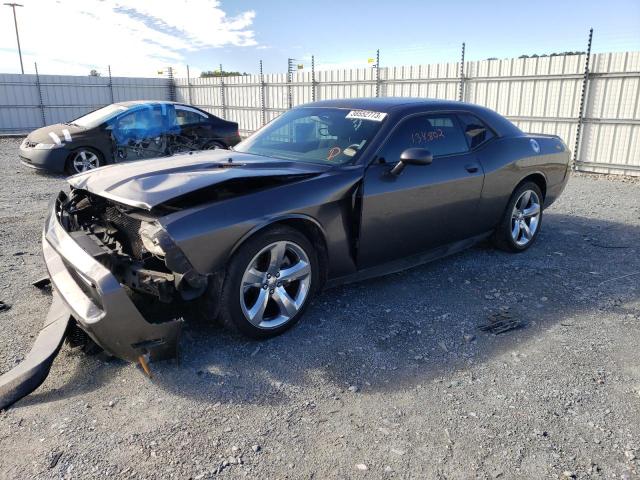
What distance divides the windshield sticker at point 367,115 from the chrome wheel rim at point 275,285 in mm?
1414

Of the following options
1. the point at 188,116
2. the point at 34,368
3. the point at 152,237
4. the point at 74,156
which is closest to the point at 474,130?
the point at 152,237

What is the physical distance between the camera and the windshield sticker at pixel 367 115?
4.18 meters

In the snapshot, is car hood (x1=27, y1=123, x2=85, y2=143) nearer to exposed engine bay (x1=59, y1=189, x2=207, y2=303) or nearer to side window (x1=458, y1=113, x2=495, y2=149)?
exposed engine bay (x1=59, y1=189, x2=207, y2=303)

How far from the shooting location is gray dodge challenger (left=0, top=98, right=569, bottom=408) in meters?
2.93

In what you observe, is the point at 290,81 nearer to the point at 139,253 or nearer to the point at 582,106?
the point at 582,106

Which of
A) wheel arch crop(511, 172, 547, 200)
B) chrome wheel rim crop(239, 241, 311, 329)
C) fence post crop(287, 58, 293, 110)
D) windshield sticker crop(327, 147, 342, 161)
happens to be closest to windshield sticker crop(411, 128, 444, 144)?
windshield sticker crop(327, 147, 342, 161)

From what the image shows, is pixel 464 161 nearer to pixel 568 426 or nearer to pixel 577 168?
pixel 568 426

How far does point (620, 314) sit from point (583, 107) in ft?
29.0

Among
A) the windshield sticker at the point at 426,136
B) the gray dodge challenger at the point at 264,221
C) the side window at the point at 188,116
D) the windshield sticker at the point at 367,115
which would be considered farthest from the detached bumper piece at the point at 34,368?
the side window at the point at 188,116

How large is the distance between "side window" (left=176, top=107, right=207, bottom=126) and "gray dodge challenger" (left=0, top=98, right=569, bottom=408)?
21.5 ft

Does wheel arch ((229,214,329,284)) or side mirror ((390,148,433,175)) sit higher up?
side mirror ((390,148,433,175))

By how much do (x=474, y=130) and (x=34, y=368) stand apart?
A: 13.7ft

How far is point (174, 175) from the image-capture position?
3.36 meters

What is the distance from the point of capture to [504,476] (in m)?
2.29
